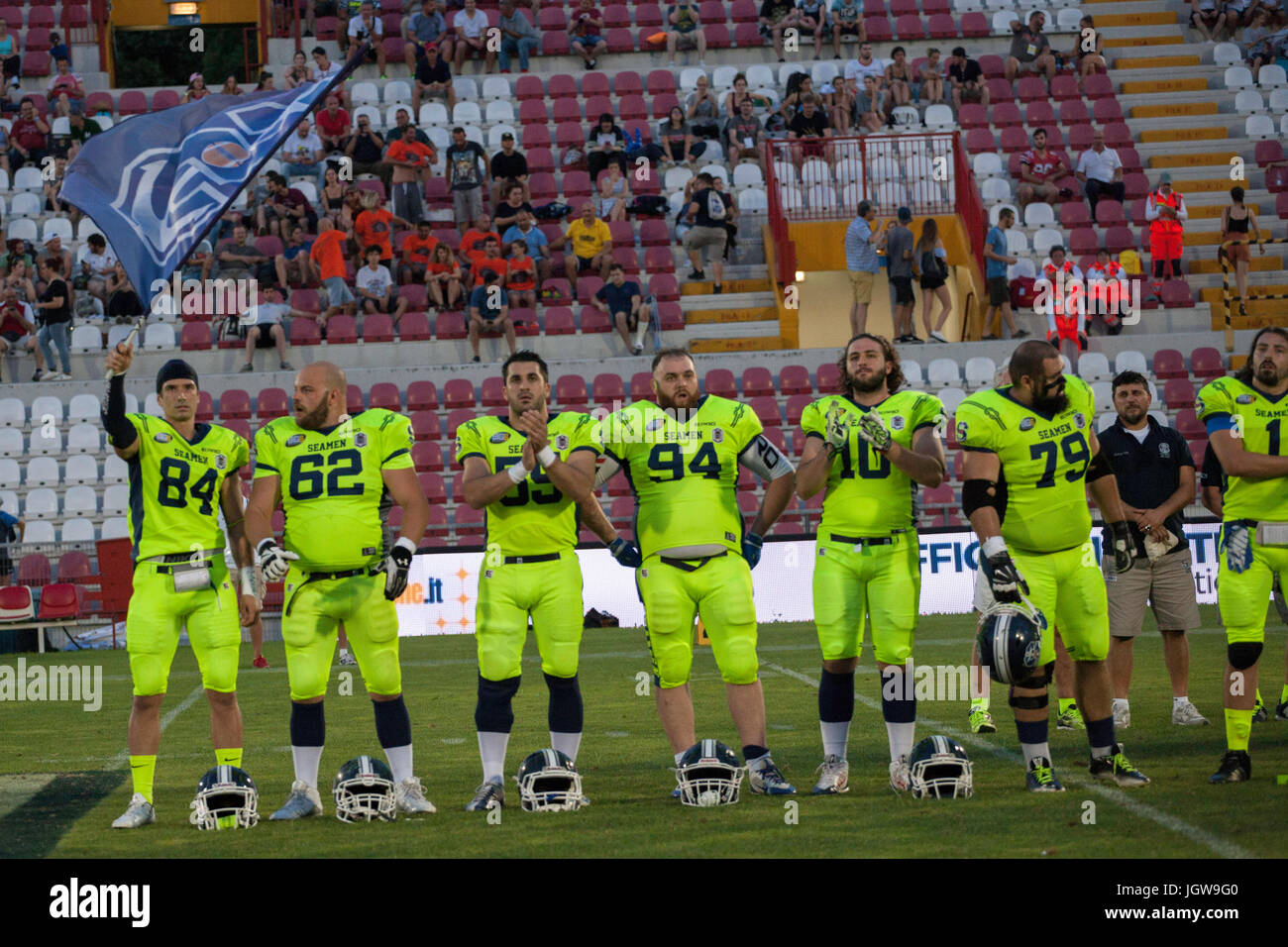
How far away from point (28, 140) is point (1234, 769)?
23.1 meters

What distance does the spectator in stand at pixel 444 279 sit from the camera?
2242 cm

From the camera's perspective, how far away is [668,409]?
774 centimetres

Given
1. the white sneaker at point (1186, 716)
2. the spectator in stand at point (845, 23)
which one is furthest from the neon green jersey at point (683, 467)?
the spectator in stand at point (845, 23)

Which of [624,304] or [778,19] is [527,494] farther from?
[778,19]

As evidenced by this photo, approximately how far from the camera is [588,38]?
28.0 m

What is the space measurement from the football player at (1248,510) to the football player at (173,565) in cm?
483

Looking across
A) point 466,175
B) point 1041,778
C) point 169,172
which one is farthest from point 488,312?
point 1041,778

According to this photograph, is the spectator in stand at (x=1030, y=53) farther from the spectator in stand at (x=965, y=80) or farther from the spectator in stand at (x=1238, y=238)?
the spectator in stand at (x=1238, y=238)

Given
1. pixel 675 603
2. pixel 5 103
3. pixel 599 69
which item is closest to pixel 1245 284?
pixel 599 69

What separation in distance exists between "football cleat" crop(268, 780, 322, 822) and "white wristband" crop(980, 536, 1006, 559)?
133 inches

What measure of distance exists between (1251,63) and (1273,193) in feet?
12.2

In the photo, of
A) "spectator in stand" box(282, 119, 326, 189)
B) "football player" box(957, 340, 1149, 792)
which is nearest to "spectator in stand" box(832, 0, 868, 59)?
"spectator in stand" box(282, 119, 326, 189)

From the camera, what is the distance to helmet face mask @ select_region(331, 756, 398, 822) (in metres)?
7.00

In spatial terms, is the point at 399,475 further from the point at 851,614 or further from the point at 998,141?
the point at 998,141
